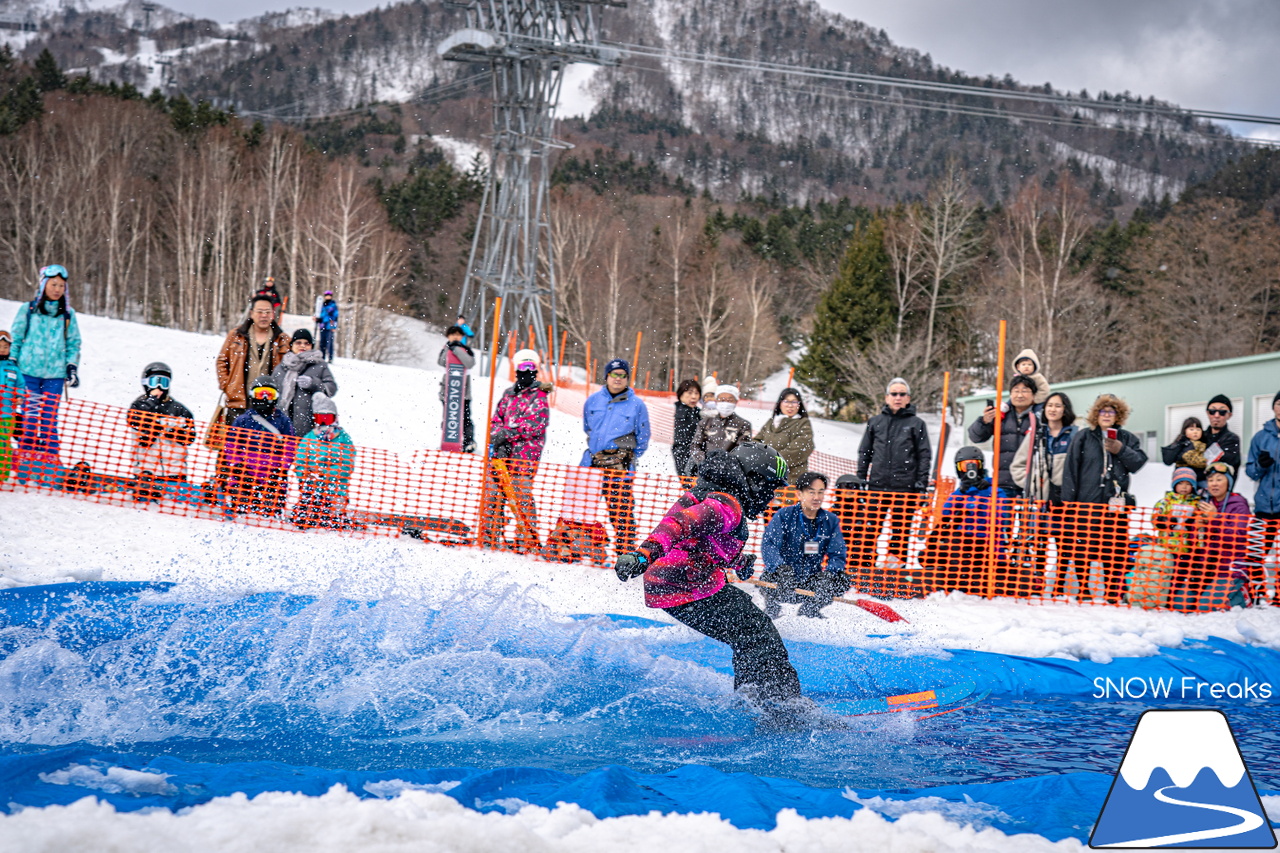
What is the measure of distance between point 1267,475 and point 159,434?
949cm

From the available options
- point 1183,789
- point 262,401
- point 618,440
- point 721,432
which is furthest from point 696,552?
point 262,401

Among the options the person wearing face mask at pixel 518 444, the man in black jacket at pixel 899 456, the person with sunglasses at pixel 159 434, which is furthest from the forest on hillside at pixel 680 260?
the person with sunglasses at pixel 159 434

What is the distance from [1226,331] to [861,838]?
129 feet

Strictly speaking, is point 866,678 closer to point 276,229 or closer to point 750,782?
point 750,782

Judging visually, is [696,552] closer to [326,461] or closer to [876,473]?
[876,473]

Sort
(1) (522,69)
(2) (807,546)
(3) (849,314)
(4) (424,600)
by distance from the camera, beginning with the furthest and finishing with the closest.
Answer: (3) (849,314) < (1) (522,69) < (2) (807,546) < (4) (424,600)

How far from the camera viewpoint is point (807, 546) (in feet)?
23.5

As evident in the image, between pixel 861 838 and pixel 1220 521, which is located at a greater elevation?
pixel 1220 521

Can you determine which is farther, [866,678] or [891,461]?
[891,461]

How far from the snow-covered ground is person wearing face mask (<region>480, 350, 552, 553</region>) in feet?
1.43

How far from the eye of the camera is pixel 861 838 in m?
2.88

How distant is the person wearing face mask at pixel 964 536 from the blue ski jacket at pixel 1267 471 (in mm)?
2071

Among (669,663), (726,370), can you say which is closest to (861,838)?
(669,663)

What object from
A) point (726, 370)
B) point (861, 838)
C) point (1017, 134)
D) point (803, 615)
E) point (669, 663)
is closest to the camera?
point (861, 838)
